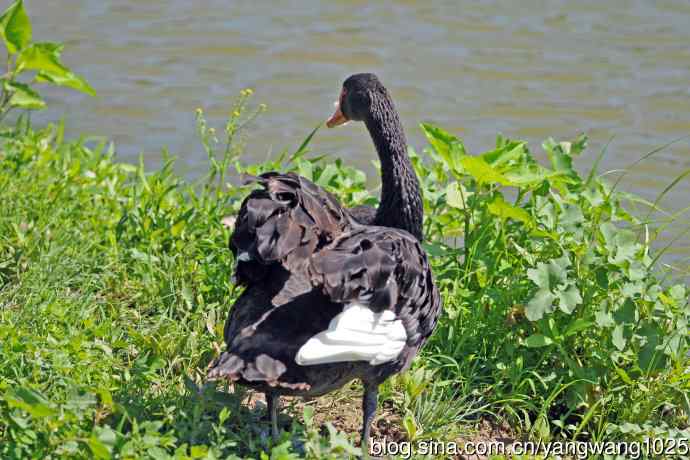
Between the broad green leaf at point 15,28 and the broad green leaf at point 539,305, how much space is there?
8.23 feet

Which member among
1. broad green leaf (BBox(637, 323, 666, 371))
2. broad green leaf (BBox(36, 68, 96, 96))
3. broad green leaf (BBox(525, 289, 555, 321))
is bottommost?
broad green leaf (BBox(637, 323, 666, 371))

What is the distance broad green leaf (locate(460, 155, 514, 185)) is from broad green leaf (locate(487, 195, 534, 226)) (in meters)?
0.09

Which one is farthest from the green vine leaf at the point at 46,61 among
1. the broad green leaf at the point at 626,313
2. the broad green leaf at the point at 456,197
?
the broad green leaf at the point at 626,313

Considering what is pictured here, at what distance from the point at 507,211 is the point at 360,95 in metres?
0.81

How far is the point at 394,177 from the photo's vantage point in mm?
4207

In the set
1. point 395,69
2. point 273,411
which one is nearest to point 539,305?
point 273,411

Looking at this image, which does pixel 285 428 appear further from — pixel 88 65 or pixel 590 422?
pixel 88 65

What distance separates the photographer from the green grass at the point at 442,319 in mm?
3666

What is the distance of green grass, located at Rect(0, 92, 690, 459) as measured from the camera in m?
3.67

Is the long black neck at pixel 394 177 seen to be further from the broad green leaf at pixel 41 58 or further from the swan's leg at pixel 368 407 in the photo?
the broad green leaf at pixel 41 58

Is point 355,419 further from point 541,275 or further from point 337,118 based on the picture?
point 337,118

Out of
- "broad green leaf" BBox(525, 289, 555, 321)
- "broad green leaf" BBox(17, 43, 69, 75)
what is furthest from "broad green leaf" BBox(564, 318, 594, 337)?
"broad green leaf" BBox(17, 43, 69, 75)

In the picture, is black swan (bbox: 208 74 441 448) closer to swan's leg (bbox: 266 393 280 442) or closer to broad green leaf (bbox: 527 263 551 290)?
swan's leg (bbox: 266 393 280 442)

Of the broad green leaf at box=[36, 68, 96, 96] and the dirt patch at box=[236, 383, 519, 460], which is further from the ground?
the broad green leaf at box=[36, 68, 96, 96]
